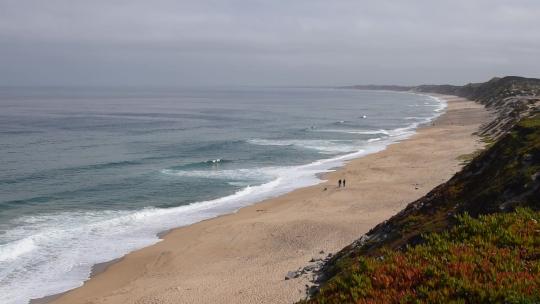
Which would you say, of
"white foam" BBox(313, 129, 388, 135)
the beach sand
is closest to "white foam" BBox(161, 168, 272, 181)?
the beach sand

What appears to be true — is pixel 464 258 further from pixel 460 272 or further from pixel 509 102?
pixel 509 102

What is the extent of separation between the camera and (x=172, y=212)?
110ft

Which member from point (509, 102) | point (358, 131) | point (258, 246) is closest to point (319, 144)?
point (358, 131)

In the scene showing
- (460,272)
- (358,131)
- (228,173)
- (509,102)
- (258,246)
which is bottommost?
(228,173)

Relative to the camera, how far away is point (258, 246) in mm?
24891

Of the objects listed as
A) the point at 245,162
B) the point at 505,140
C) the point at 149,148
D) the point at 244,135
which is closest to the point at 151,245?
the point at 505,140

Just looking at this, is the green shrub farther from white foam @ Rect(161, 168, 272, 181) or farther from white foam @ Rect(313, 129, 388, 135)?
white foam @ Rect(313, 129, 388, 135)

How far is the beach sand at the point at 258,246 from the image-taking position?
1900cm

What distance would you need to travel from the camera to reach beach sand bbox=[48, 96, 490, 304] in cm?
1900

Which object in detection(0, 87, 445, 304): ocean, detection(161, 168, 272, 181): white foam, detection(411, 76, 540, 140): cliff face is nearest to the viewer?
Answer: detection(0, 87, 445, 304): ocean

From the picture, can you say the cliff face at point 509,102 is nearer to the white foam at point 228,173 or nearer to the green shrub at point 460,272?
the white foam at point 228,173

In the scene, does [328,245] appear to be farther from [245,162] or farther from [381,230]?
[245,162]

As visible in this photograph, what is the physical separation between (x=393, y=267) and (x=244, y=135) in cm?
6924

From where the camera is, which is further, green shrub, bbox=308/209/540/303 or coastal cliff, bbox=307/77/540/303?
coastal cliff, bbox=307/77/540/303
